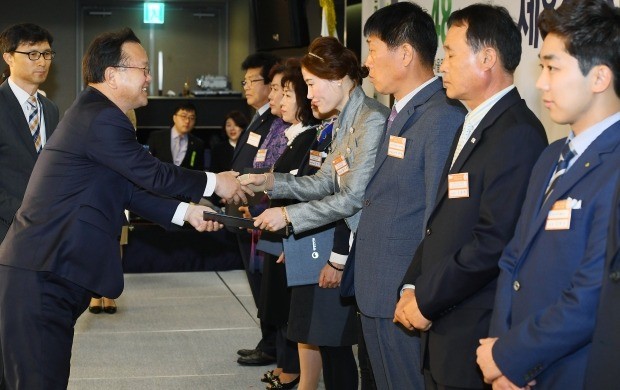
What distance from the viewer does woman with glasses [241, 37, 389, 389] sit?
3387 millimetres

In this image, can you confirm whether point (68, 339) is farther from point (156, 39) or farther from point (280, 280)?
point (156, 39)

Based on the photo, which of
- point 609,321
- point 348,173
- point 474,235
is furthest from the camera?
point 348,173

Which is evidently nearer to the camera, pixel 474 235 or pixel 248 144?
pixel 474 235

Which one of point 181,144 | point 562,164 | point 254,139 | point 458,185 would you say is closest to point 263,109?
point 254,139

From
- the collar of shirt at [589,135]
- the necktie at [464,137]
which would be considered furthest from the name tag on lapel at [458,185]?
the collar of shirt at [589,135]

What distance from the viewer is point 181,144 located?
9.66 m

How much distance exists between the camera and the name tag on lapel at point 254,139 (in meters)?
4.94

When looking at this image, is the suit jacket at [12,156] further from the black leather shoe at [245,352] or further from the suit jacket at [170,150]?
the suit jacket at [170,150]

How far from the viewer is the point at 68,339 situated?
325 centimetres

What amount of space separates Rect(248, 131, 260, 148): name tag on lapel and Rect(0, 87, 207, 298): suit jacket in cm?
165

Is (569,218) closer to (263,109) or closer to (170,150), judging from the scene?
(263,109)

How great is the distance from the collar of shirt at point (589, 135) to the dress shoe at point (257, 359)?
3.32 meters

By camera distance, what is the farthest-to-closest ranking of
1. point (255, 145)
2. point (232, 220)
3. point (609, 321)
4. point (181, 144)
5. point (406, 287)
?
1. point (181, 144)
2. point (255, 145)
3. point (232, 220)
4. point (406, 287)
5. point (609, 321)

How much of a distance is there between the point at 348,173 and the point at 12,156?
68.2 inches
